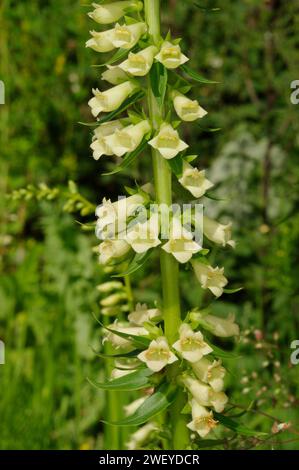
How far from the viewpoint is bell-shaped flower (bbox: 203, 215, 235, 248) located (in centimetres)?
172

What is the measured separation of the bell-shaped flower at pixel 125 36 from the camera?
162 cm

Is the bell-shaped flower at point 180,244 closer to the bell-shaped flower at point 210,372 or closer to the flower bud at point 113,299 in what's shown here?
the bell-shaped flower at point 210,372

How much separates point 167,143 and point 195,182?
0.11 metres

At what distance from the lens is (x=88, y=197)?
173 inches

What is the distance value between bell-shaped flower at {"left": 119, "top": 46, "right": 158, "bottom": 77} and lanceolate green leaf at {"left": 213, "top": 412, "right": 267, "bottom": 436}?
75 centimetres

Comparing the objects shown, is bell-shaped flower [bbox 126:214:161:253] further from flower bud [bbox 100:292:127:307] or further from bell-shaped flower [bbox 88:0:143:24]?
flower bud [bbox 100:292:127:307]

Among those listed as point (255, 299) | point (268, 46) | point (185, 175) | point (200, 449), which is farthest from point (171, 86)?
point (255, 299)

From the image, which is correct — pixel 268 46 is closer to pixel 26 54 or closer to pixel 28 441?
→ pixel 26 54

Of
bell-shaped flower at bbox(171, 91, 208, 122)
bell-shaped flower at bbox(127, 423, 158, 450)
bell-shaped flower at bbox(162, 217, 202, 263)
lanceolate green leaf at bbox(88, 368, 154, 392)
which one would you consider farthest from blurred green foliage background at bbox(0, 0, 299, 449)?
bell-shaped flower at bbox(171, 91, 208, 122)

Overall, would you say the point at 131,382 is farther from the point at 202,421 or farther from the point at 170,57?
the point at 170,57

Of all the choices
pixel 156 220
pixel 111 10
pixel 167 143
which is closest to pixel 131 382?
pixel 156 220

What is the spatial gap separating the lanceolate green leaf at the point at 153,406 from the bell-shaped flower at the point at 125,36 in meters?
0.72

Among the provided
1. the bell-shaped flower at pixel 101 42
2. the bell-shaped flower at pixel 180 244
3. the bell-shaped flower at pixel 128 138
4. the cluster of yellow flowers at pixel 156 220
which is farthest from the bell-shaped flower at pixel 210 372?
the bell-shaped flower at pixel 101 42

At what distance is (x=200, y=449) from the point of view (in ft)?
5.97
